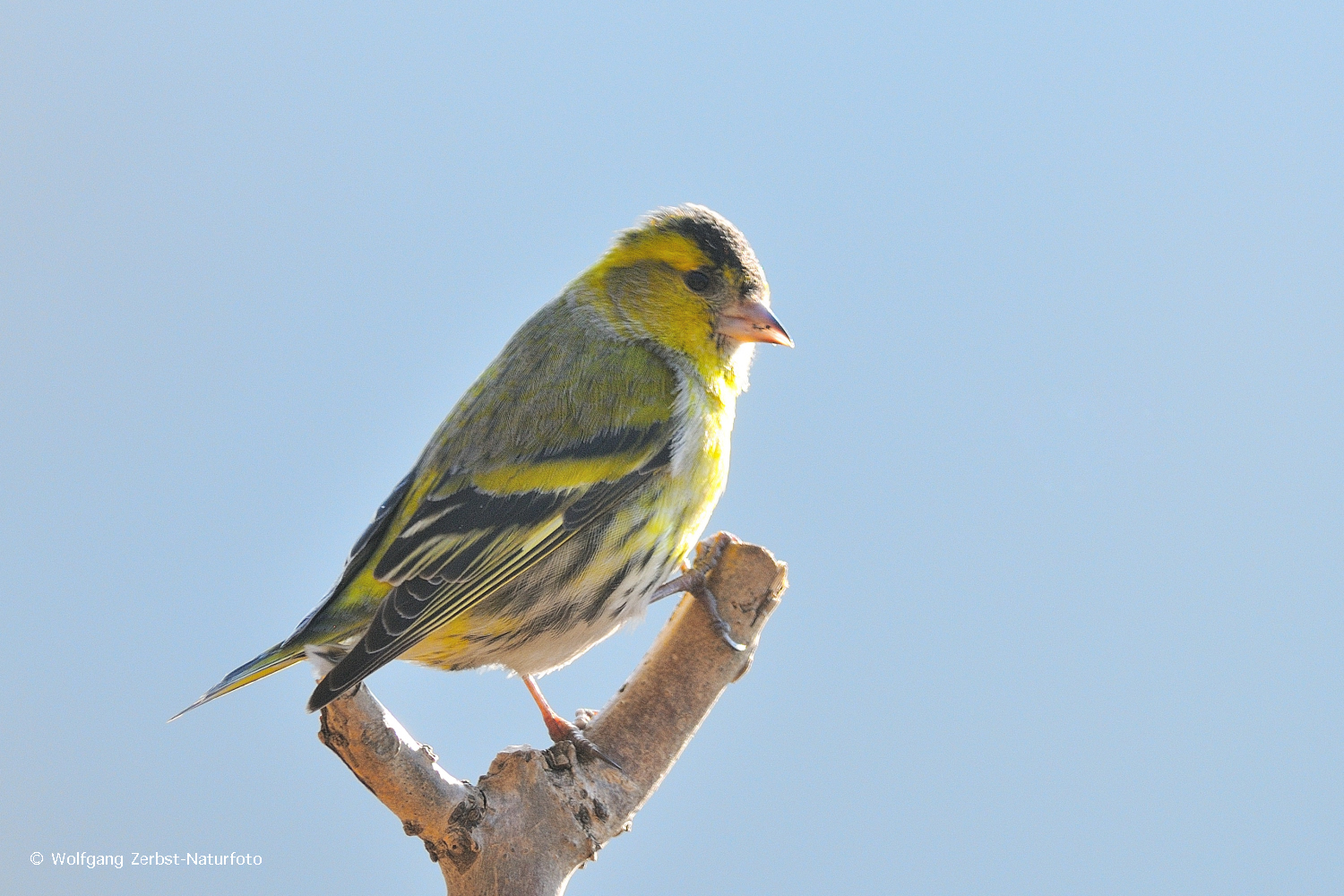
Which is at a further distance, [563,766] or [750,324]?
[750,324]

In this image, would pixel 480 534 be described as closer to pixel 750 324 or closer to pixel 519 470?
pixel 519 470

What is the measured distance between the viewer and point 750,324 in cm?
207

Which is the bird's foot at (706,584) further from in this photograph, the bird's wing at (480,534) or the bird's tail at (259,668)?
the bird's tail at (259,668)

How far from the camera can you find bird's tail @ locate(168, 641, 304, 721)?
1.49 metres

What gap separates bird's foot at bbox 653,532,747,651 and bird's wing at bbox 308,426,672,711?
15 centimetres

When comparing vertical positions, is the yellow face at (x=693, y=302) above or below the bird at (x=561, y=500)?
above

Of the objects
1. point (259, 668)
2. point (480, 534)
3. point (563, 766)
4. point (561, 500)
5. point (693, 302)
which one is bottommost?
point (259, 668)

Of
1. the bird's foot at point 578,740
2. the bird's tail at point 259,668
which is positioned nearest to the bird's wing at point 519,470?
the bird's tail at point 259,668

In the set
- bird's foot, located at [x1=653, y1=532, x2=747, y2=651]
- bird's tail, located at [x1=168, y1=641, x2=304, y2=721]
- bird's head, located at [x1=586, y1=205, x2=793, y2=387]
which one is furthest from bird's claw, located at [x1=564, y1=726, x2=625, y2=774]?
bird's head, located at [x1=586, y1=205, x2=793, y2=387]

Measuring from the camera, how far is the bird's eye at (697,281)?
82.9 inches

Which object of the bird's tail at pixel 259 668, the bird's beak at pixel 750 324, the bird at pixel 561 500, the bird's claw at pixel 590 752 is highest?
the bird's beak at pixel 750 324

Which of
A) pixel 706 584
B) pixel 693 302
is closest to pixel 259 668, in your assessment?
pixel 706 584

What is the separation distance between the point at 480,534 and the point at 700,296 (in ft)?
2.14

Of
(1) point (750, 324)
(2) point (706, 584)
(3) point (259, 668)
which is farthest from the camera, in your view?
(1) point (750, 324)
